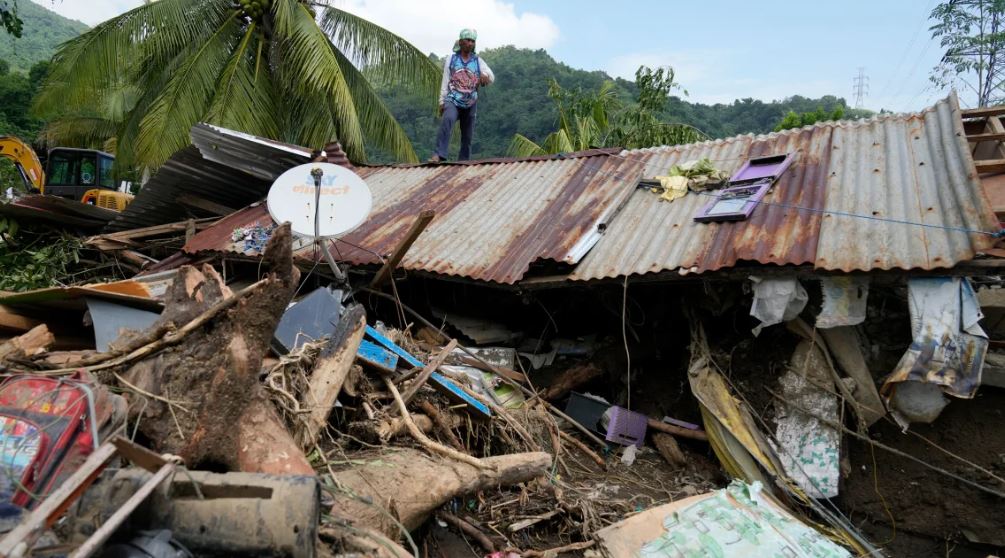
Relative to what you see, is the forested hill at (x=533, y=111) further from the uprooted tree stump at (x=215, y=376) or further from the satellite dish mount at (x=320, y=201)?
the uprooted tree stump at (x=215, y=376)

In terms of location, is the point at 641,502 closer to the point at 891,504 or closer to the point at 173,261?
the point at 891,504

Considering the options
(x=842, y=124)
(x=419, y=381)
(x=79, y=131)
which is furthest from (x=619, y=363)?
(x=79, y=131)

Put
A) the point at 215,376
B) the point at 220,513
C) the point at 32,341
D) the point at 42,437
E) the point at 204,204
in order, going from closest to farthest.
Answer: the point at 220,513, the point at 42,437, the point at 215,376, the point at 32,341, the point at 204,204

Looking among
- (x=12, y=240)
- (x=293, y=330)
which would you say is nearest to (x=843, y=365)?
(x=293, y=330)

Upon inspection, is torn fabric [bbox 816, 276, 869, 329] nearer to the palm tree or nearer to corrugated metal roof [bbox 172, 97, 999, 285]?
corrugated metal roof [bbox 172, 97, 999, 285]

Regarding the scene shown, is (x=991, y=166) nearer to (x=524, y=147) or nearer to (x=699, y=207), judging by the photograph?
(x=699, y=207)

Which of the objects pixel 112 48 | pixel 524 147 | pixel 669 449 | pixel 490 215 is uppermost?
pixel 112 48

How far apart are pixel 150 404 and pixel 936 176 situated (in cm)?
629

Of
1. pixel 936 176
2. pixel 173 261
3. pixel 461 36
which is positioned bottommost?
pixel 173 261

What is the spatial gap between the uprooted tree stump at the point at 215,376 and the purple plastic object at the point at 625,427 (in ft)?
10.9

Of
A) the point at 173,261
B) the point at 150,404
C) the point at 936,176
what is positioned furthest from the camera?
the point at 173,261

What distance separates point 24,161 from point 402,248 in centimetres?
1516

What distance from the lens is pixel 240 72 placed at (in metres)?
10.7

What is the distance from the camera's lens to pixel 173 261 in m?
8.34
